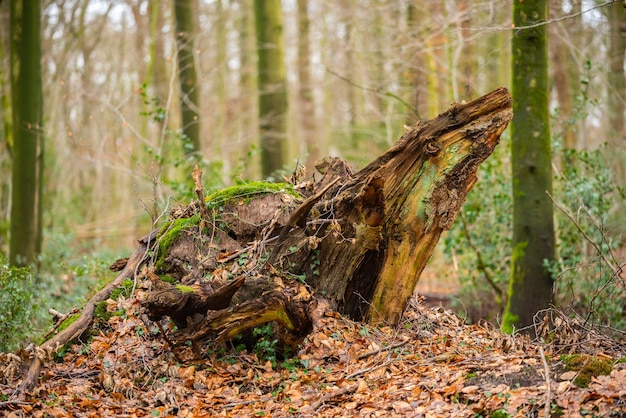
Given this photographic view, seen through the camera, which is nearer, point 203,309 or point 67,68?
point 203,309

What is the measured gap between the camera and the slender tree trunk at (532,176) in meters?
8.98

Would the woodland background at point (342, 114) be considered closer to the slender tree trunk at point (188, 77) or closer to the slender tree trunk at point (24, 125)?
the slender tree trunk at point (188, 77)

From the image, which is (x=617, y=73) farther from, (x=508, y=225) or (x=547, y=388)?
(x=547, y=388)

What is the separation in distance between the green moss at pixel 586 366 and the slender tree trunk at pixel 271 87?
955 cm

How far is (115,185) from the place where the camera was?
2705 cm

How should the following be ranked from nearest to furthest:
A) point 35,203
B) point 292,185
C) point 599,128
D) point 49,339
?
point 49,339, point 292,185, point 35,203, point 599,128

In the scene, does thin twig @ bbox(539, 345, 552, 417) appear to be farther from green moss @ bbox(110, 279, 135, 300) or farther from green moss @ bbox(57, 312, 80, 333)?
green moss @ bbox(57, 312, 80, 333)

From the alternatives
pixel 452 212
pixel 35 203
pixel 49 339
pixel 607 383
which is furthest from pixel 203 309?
pixel 35 203

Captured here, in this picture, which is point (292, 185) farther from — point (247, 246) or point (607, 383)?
point (607, 383)

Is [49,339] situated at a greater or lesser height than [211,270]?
lesser

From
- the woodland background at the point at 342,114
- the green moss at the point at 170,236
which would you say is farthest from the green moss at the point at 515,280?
the green moss at the point at 170,236

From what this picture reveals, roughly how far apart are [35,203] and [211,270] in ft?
20.3

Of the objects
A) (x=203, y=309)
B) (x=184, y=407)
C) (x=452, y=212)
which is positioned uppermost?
(x=452, y=212)

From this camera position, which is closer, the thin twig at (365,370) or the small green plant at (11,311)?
the thin twig at (365,370)
